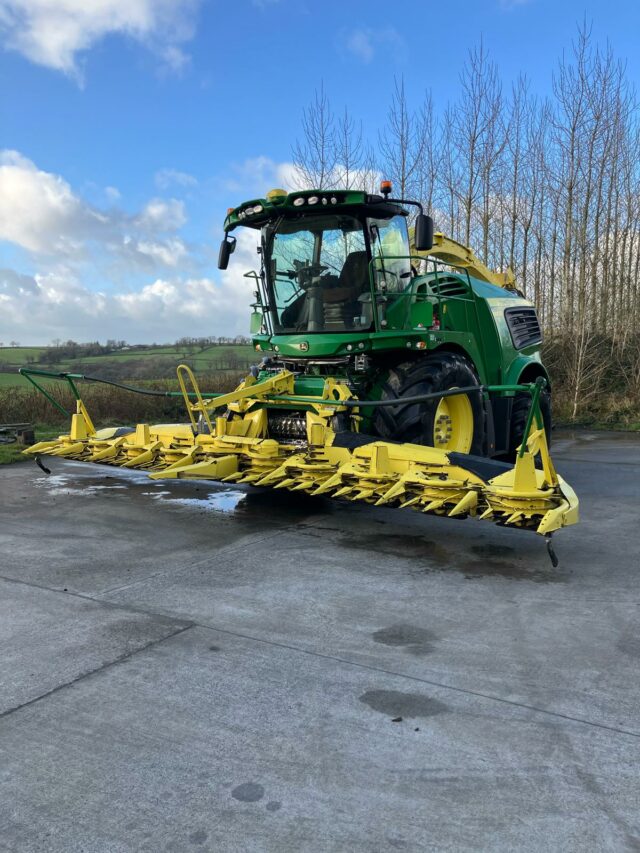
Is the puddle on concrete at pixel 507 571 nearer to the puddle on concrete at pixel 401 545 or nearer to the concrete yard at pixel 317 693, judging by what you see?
the concrete yard at pixel 317 693

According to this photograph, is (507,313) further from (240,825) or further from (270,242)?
(240,825)

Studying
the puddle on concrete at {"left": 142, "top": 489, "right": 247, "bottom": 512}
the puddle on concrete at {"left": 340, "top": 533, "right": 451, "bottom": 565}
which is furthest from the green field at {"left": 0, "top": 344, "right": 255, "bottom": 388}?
the puddle on concrete at {"left": 340, "top": 533, "right": 451, "bottom": 565}

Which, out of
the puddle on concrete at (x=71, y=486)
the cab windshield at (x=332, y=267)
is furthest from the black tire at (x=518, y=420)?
the puddle on concrete at (x=71, y=486)

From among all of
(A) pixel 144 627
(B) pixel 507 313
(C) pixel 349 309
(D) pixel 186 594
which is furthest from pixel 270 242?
(A) pixel 144 627

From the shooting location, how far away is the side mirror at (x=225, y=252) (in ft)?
24.9

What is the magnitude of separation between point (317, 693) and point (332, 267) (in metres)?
4.86

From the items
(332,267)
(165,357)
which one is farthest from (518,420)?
(165,357)

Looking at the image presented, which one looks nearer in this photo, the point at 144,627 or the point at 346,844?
the point at 346,844

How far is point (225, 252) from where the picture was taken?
761 centimetres

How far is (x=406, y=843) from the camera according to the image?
2176mm

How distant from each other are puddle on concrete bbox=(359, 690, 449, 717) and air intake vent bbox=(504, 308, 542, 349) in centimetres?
674

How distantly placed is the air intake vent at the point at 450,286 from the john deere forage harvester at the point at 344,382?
0.07 feet

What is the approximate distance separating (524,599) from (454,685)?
53.8 inches

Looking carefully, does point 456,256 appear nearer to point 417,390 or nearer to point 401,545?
point 417,390
